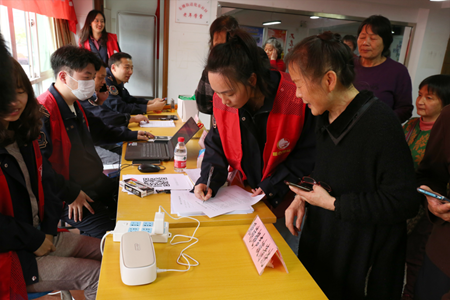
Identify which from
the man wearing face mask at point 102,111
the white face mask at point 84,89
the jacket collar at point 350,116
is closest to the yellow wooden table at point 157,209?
the jacket collar at point 350,116

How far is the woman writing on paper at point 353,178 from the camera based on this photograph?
2.93 feet

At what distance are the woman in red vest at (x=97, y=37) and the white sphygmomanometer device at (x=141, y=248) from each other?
345 cm

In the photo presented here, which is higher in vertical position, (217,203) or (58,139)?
(58,139)

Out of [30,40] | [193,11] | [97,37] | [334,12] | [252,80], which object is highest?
[334,12]

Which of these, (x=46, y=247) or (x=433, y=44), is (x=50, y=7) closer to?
(x=46, y=247)

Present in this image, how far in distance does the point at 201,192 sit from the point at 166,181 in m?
0.28

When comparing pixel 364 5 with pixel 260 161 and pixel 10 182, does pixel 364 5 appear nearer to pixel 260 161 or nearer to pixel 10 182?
pixel 260 161

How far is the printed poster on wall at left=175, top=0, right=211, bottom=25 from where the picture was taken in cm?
430

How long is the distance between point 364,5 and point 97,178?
195 inches

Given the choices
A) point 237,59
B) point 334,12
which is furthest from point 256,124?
point 334,12

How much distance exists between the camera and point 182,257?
3.29ft

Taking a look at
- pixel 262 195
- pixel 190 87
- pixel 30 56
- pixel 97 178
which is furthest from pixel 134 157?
pixel 190 87

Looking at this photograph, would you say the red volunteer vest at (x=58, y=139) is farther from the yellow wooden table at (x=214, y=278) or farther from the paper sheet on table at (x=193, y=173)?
the yellow wooden table at (x=214, y=278)

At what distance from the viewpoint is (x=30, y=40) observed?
3.31 m
